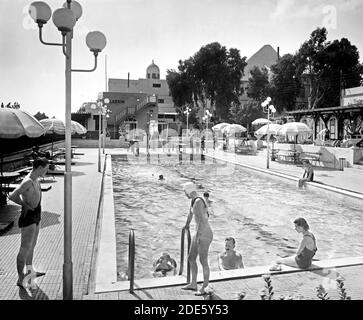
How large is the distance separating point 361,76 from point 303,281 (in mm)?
38584

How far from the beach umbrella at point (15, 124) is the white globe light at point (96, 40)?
3.75 metres

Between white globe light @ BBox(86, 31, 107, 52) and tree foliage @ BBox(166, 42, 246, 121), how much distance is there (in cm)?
5264

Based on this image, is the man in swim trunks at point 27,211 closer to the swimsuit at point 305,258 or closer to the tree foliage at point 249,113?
→ the swimsuit at point 305,258

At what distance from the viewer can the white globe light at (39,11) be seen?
15.1ft

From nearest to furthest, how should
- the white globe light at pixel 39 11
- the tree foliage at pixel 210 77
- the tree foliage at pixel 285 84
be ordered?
the white globe light at pixel 39 11 < the tree foliage at pixel 285 84 < the tree foliage at pixel 210 77

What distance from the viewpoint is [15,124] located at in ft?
26.2

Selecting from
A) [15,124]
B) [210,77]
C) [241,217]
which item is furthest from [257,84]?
[15,124]

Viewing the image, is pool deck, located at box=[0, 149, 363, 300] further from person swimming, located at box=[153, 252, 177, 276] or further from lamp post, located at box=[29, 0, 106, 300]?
person swimming, located at box=[153, 252, 177, 276]

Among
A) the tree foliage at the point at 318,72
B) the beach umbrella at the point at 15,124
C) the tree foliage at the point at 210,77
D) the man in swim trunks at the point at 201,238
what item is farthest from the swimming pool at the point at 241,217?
the tree foliage at the point at 210,77

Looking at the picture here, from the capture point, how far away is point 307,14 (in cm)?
608

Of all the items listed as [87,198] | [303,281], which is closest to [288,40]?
[303,281]

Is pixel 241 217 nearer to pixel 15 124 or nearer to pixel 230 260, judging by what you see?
pixel 230 260

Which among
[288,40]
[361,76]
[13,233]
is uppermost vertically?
[361,76]
